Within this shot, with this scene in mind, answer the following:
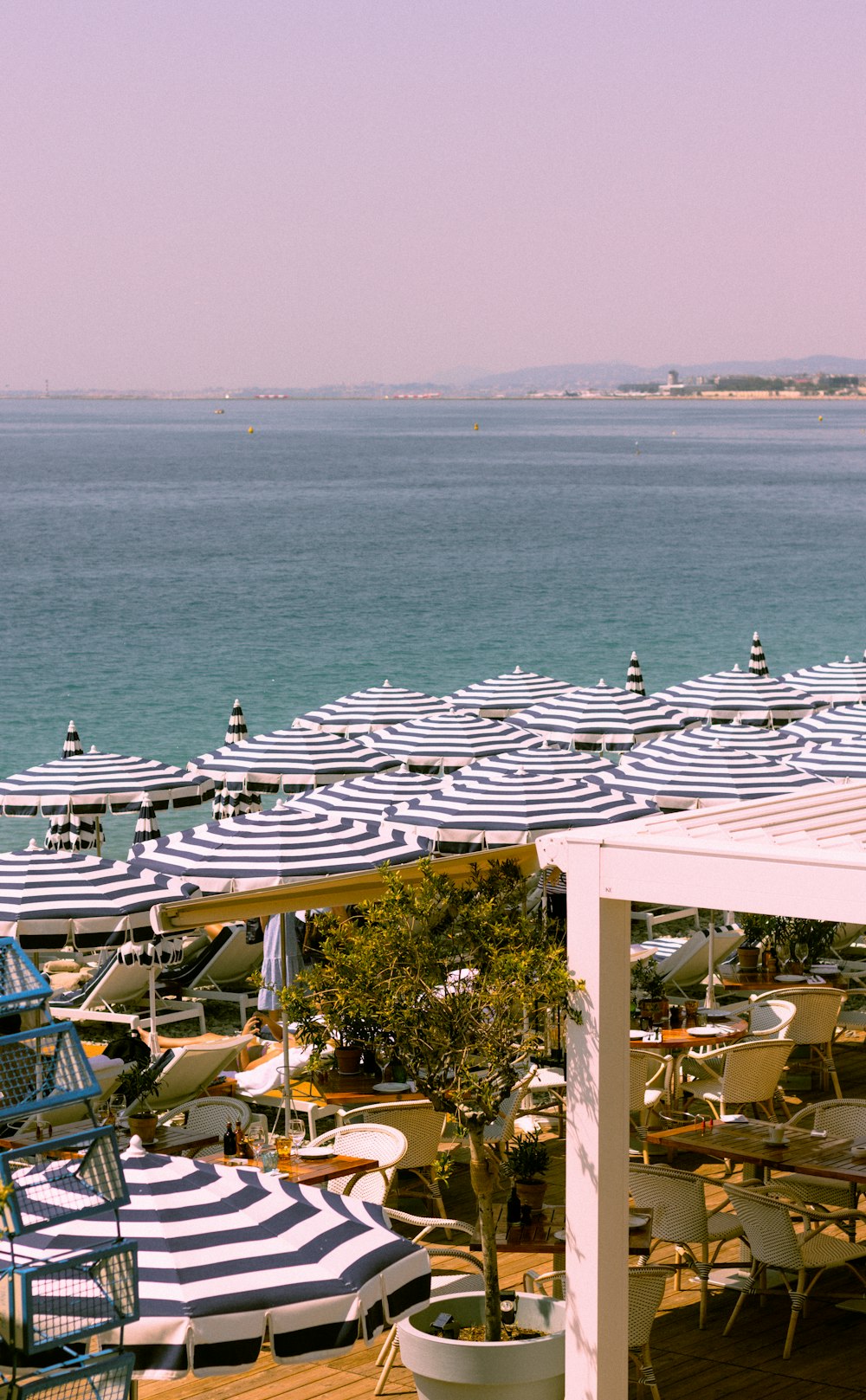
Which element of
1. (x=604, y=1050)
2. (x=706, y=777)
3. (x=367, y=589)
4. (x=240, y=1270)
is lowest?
(x=367, y=589)

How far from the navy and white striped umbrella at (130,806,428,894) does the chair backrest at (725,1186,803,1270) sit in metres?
3.74

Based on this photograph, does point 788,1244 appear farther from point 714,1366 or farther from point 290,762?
point 290,762

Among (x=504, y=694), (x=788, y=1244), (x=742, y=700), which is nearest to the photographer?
(x=788, y=1244)

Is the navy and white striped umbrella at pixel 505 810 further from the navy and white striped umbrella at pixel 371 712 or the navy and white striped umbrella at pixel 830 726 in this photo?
the navy and white striped umbrella at pixel 371 712

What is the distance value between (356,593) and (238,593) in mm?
4856

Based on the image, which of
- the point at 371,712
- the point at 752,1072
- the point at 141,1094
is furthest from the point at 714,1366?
the point at 371,712

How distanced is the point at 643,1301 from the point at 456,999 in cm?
158

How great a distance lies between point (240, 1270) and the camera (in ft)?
17.6

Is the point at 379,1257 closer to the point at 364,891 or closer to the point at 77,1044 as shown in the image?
the point at 77,1044

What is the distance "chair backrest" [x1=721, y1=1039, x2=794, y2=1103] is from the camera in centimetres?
920

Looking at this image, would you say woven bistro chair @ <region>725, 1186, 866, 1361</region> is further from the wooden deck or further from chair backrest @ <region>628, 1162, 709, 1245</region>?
chair backrest @ <region>628, 1162, 709, 1245</region>

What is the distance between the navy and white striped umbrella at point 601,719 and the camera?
18.0 m

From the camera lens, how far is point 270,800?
31000 mm

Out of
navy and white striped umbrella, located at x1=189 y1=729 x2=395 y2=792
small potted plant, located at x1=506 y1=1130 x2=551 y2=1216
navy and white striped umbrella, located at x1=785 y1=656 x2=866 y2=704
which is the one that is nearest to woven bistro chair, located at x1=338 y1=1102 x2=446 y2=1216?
small potted plant, located at x1=506 y1=1130 x2=551 y2=1216
